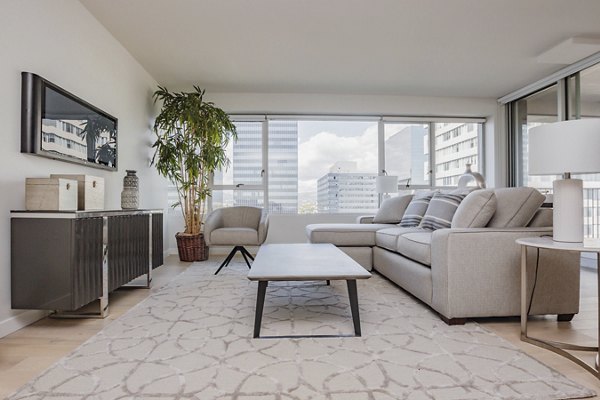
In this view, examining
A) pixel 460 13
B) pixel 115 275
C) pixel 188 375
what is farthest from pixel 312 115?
pixel 188 375

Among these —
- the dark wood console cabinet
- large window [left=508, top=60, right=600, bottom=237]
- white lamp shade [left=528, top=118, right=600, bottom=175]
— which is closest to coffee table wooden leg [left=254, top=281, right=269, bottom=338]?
the dark wood console cabinet

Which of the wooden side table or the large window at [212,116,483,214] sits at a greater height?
the large window at [212,116,483,214]

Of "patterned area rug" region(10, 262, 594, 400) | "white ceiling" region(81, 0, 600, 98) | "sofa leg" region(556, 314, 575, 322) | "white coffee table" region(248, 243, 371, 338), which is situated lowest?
"patterned area rug" region(10, 262, 594, 400)

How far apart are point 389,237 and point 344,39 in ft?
6.75

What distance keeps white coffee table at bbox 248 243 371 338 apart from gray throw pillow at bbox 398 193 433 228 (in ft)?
4.42

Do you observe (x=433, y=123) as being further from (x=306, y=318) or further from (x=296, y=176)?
(x=306, y=318)

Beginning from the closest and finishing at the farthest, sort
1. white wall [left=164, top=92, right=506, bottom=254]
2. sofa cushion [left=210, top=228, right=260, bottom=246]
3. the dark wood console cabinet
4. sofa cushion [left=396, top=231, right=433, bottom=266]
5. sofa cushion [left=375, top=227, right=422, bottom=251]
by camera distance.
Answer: the dark wood console cabinet → sofa cushion [left=396, top=231, right=433, bottom=266] → sofa cushion [left=375, top=227, right=422, bottom=251] → sofa cushion [left=210, top=228, right=260, bottom=246] → white wall [left=164, top=92, right=506, bottom=254]

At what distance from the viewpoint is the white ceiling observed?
309 centimetres

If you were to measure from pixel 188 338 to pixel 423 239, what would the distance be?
175cm

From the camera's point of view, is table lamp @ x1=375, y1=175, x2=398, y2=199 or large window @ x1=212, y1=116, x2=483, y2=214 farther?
large window @ x1=212, y1=116, x2=483, y2=214

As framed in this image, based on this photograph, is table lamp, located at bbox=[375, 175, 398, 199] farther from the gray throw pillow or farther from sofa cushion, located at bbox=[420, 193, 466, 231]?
sofa cushion, located at bbox=[420, 193, 466, 231]

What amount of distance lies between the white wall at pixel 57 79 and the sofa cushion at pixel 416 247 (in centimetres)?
267

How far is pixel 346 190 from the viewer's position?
5824 mm

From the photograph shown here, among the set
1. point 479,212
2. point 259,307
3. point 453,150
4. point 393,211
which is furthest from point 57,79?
point 453,150
